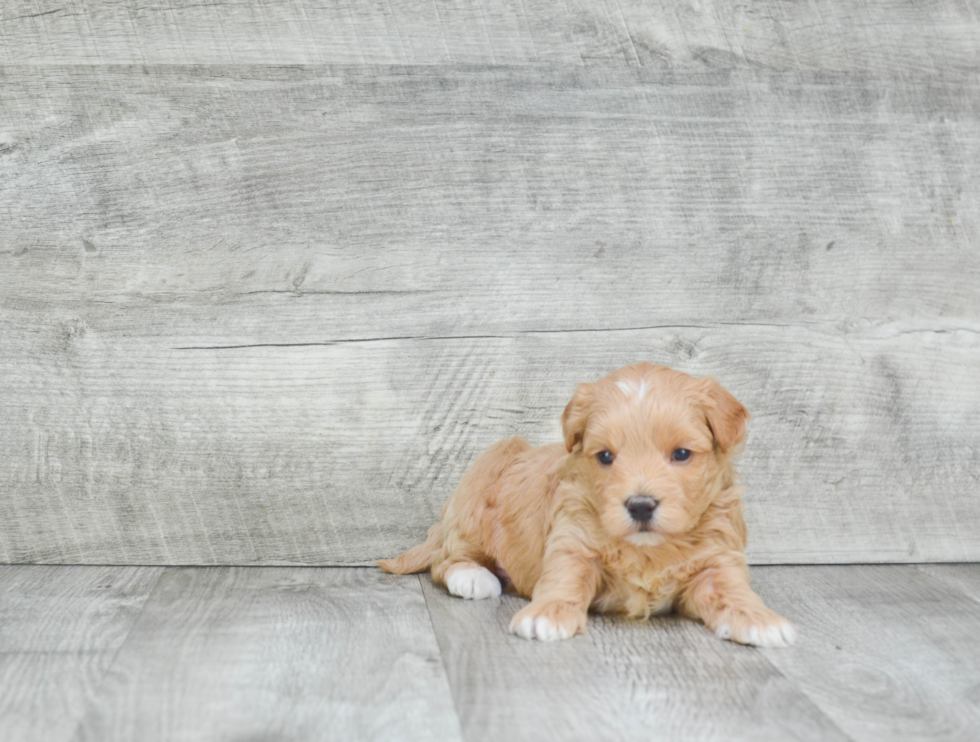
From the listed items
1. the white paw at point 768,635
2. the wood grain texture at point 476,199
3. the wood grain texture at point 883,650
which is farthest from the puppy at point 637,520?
the wood grain texture at point 476,199

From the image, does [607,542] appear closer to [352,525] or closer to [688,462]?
[688,462]

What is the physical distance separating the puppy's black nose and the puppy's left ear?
0.60ft

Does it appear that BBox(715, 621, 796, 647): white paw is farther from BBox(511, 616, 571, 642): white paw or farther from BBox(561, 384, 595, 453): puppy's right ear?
BBox(561, 384, 595, 453): puppy's right ear

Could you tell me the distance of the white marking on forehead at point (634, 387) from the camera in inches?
Answer: 66.5

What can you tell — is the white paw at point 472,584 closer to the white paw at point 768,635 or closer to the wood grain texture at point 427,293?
the wood grain texture at point 427,293

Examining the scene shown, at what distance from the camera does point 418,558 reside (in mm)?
2137

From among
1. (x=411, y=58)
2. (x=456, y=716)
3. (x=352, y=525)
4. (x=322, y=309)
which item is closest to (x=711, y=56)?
(x=411, y=58)

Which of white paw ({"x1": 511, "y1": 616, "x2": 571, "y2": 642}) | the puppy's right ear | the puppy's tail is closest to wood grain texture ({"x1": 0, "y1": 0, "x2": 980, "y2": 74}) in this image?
the puppy's right ear

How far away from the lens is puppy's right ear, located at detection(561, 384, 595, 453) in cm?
173

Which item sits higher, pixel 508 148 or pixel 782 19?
→ pixel 782 19

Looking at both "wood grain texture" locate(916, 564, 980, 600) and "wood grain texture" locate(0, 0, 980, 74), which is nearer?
"wood grain texture" locate(916, 564, 980, 600)

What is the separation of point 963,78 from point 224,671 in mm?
2122

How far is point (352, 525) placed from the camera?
7.45ft

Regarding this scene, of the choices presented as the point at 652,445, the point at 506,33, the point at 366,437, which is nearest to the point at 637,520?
the point at 652,445
